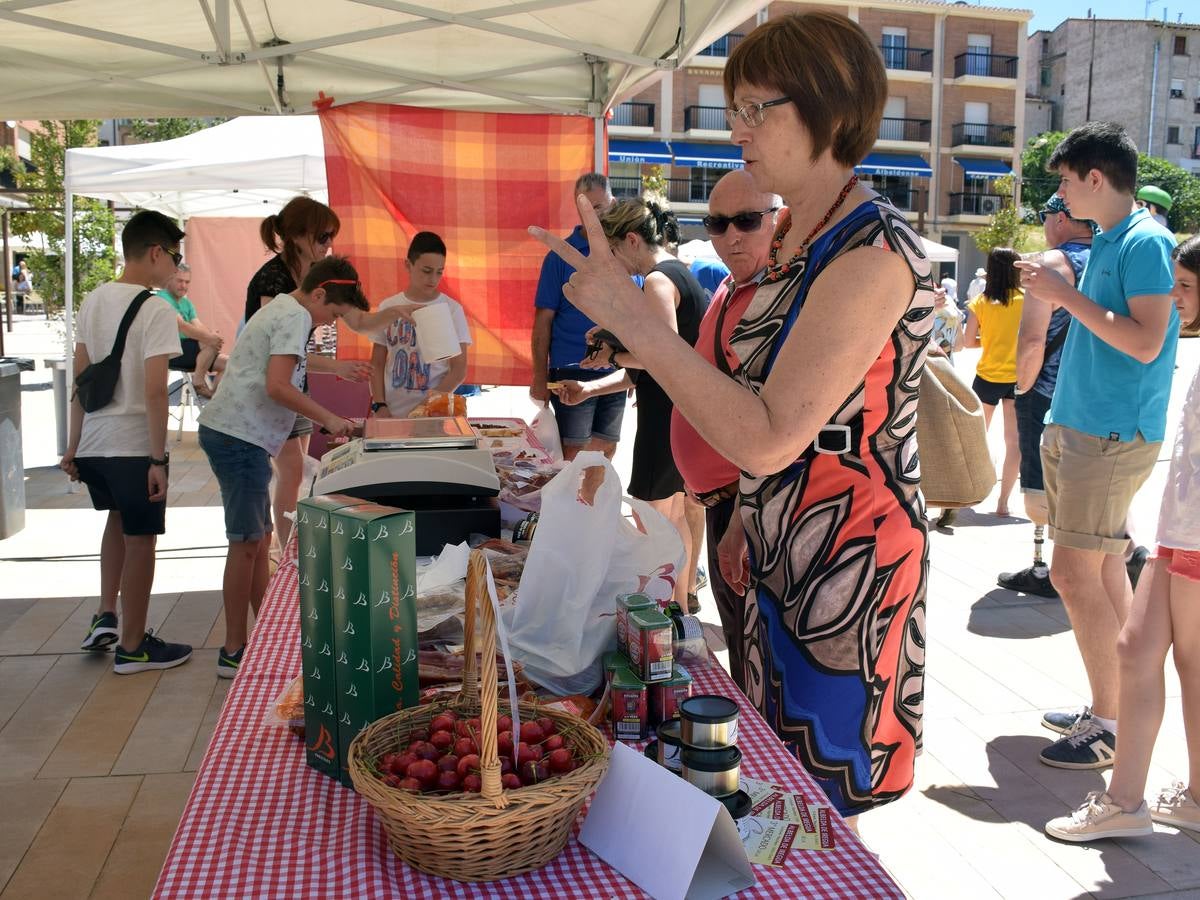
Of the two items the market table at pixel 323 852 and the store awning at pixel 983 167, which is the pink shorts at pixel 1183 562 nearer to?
the market table at pixel 323 852

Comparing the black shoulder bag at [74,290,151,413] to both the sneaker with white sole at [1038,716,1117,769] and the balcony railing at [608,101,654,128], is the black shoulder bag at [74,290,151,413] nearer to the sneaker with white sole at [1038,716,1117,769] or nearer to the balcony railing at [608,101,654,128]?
the sneaker with white sole at [1038,716,1117,769]

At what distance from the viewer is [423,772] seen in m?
1.14

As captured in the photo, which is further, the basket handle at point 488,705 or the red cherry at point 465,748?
the red cherry at point 465,748

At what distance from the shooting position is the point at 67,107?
17.6 feet

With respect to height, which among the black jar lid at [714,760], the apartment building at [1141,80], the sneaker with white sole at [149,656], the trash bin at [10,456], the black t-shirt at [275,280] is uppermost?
the apartment building at [1141,80]

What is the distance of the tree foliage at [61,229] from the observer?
13461 mm

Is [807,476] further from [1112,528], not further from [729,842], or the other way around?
[1112,528]

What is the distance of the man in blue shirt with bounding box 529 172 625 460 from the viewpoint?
15.4 ft

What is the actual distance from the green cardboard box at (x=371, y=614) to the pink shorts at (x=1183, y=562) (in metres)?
1.87

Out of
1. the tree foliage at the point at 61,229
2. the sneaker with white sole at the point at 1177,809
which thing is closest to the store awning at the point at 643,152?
the tree foliage at the point at 61,229

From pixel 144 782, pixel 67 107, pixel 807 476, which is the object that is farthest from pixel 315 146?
pixel 807 476

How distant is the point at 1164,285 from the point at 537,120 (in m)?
3.28

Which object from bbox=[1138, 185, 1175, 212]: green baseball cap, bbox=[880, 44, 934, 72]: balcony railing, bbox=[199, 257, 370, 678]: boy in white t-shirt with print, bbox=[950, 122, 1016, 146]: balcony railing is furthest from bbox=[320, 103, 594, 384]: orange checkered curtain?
bbox=[950, 122, 1016, 146]: balcony railing

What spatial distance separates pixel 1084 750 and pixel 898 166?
45.7 meters
